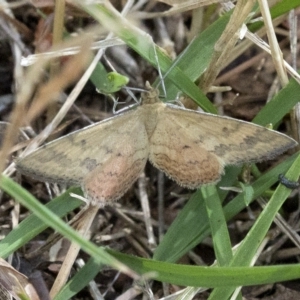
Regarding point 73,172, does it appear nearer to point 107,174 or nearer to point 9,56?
point 107,174

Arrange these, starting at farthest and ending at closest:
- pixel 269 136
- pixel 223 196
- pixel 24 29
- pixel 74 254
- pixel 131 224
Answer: pixel 24 29
pixel 131 224
pixel 223 196
pixel 74 254
pixel 269 136

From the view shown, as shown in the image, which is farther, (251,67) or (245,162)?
(251,67)

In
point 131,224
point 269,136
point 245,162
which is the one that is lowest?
point 131,224

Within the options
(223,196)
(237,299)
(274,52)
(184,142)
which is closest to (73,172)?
(184,142)


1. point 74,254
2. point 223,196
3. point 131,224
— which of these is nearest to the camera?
point 74,254

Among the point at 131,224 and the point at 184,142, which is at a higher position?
the point at 184,142

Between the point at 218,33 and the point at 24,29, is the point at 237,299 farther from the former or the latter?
the point at 24,29
